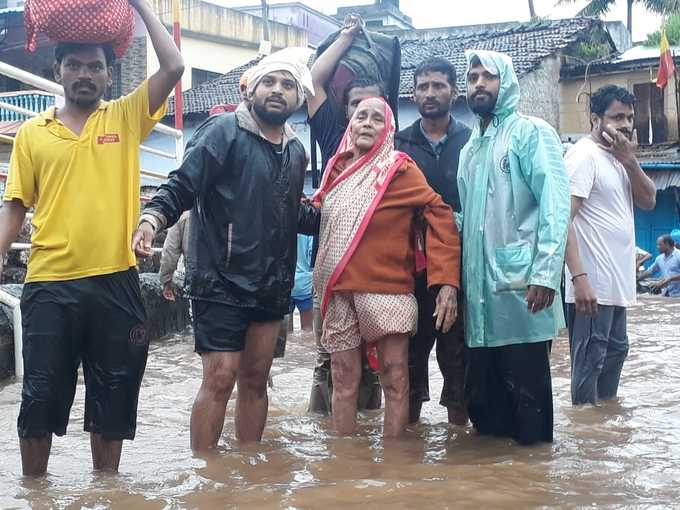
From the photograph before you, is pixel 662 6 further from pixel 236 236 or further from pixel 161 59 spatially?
pixel 161 59

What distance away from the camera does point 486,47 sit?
77.4 feet

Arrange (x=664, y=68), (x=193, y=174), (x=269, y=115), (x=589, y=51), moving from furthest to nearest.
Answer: (x=589, y=51), (x=664, y=68), (x=269, y=115), (x=193, y=174)

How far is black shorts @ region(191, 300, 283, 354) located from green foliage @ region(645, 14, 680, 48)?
21082 mm

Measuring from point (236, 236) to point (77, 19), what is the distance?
1080 millimetres

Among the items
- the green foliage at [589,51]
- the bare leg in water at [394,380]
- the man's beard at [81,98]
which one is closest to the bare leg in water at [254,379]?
the bare leg in water at [394,380]

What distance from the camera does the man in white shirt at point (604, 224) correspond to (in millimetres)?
4969

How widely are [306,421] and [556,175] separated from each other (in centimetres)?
195

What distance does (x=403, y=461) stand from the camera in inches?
151

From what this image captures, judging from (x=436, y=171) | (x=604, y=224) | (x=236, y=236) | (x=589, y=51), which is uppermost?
(x=589, y=51)

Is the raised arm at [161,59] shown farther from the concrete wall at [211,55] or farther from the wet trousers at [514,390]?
the concrete wall at [211,55]

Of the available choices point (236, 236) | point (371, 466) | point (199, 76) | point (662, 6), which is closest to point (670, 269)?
point (371, 466)

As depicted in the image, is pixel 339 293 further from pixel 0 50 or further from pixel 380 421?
pixel 0 50

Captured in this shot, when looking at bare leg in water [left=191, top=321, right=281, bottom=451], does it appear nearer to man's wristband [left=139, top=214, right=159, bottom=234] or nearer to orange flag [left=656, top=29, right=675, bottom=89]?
man's wristband [left=139, top=214, right=159, bottom=234]

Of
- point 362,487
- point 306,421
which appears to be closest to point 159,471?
point 362,487
